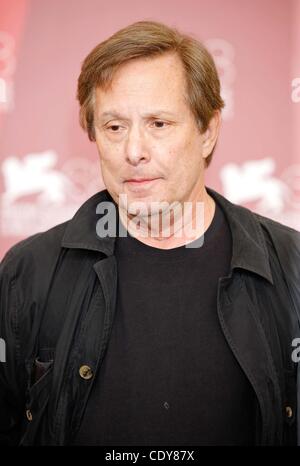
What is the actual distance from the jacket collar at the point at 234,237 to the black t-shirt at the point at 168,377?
112 millimetres

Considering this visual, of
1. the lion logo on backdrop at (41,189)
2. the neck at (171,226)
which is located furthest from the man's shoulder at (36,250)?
the lion logo on backdrop at (41,189)

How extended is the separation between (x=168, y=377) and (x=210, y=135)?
2.17 ft

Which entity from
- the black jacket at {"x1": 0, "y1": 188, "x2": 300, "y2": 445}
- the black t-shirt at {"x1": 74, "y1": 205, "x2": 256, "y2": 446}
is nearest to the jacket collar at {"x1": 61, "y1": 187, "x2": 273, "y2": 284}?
the black jacket at {"x1": 0, "y1": 188, "x2": 300, "y2": 445}

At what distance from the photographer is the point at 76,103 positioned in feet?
6.60

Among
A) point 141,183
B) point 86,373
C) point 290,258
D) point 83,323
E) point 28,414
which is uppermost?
point 141,183

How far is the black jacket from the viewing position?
4.71ft

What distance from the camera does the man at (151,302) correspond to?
1.43m

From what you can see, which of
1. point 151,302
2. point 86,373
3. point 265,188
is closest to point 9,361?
point 86,373

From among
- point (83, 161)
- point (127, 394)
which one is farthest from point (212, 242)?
point (83, 161)

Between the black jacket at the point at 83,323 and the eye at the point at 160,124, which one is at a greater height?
the eye at the point at 160,124

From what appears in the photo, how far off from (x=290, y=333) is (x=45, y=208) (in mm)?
967

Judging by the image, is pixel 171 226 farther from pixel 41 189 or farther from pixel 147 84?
pixel 41 189

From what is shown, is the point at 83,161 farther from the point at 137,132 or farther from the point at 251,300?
the point at 251,300

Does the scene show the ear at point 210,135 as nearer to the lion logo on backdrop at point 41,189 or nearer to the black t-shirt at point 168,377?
the black t-shirt at point 168,377
